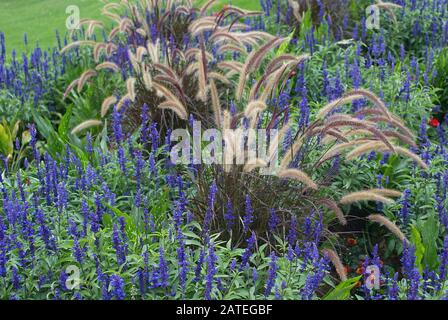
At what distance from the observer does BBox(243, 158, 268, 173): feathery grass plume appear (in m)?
3.66

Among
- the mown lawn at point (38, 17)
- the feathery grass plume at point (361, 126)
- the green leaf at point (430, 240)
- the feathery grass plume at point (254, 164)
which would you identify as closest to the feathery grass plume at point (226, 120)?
the feathery grass plume at point (254, 164)

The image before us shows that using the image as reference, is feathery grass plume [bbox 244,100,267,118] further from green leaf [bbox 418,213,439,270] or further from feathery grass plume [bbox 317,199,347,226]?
green leaf [bbox 418,213,439,270]

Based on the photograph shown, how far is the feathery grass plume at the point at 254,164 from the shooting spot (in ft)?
12.0

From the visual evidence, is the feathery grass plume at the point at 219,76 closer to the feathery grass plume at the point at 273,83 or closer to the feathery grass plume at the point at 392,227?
the feathery grass plume at the point at 273,83

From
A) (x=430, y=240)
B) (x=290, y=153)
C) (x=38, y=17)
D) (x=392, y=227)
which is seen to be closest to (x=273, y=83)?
(x=290, y=153)

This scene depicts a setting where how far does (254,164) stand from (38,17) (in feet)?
25.0

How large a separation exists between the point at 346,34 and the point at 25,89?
139 inches

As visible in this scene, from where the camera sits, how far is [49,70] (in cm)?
657

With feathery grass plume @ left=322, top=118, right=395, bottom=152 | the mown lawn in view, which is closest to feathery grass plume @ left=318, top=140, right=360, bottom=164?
feathery grass plume @ left=322, top=118, right=395, bottom=152

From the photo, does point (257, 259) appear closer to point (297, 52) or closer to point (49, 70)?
point (297, 52)

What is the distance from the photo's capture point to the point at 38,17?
10.3 m

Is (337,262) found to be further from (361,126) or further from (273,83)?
(273,83)
